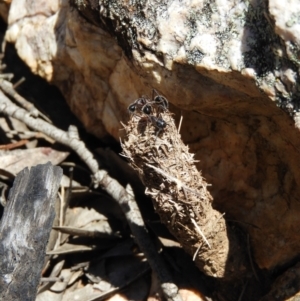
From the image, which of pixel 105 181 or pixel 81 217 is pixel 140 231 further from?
pixel 81 217

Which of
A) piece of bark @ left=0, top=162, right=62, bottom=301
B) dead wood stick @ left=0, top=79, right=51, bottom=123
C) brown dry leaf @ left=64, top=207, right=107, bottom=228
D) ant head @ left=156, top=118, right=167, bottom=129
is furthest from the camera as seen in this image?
dead wood stick @ left=0, top=79, right=51, bottom=123

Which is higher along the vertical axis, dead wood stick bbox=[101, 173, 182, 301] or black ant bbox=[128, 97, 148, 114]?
black ant bbox=[128, 97, 148, 114]

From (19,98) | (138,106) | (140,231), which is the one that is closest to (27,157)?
(19,98)

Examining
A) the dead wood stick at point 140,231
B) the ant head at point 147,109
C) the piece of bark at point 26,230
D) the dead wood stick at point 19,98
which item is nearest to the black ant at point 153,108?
the ant head at point 147,109

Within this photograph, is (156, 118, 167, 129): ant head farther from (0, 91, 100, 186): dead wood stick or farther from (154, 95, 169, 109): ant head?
(0, 91, 100, 186): dead wood stick

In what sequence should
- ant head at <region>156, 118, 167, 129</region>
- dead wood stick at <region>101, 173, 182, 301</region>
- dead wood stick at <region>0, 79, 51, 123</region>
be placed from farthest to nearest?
dead wood stick at <region>0, 79, 51, 123</region>
dead wood stick at <region>101, 173, 182, 301</region>
ant head at <region>156, 118, 167, 129</region>

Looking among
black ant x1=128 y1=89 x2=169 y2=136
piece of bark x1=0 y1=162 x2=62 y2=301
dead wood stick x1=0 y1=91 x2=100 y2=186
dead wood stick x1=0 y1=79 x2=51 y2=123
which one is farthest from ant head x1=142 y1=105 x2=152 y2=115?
dead wood stick x1=0 y1=79 x2=51 y2=123

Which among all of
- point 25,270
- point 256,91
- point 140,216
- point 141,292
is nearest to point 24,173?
point 25,270
